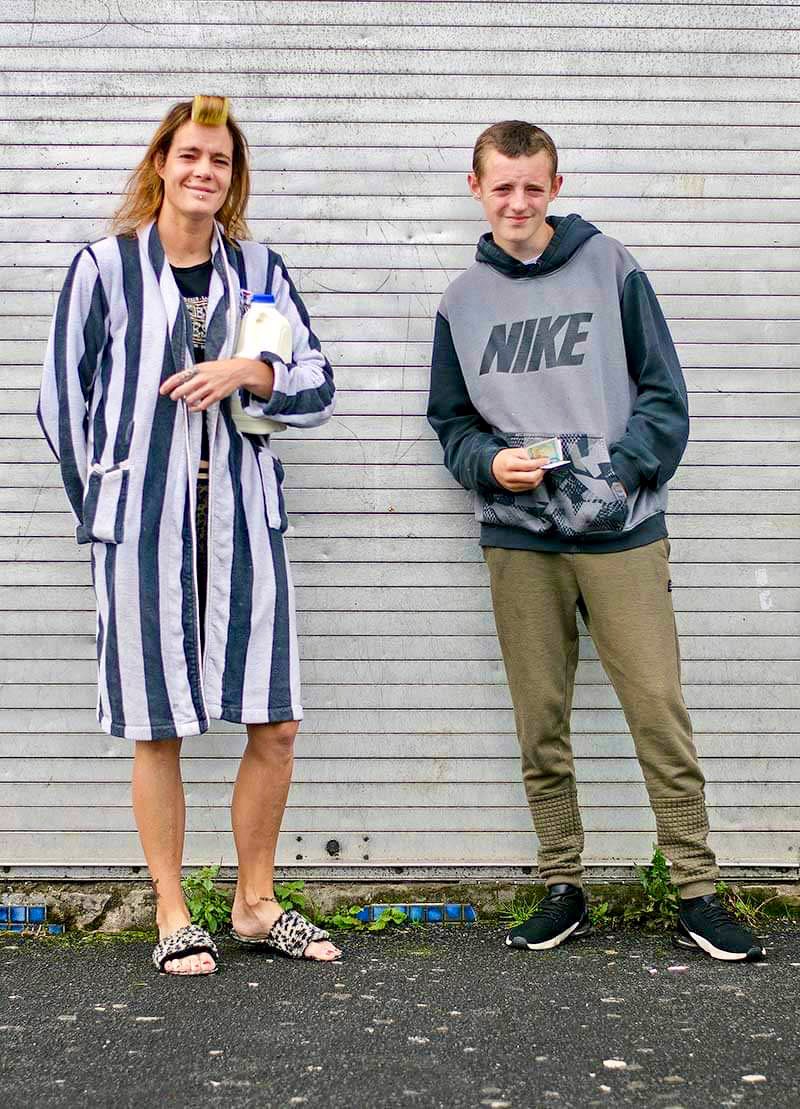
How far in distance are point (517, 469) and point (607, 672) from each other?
0.64 metres

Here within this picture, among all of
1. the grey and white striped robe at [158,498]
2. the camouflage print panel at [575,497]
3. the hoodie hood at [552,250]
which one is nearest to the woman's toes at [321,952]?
the grey and white striped robe at [158,498]

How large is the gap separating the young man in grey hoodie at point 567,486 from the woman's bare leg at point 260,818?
2.28ft

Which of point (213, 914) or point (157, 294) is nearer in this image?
point (157, 294)

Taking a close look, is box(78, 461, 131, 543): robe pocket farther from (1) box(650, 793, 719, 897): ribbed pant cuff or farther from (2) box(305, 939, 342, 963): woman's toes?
(1) box(650, 793, 719, 897): ribbed pant cuff

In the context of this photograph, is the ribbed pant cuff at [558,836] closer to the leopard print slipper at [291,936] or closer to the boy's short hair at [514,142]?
the leopard print slipper at [291,936]

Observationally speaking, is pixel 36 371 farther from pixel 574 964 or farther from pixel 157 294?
pixel 574 964

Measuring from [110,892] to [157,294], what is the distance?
185 centimetres

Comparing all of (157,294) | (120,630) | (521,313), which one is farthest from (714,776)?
(157,294)

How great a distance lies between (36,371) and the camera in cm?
396

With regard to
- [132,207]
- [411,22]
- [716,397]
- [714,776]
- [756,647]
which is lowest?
[714,776]

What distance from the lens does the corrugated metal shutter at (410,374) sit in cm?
394

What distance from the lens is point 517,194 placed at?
355 centimetres

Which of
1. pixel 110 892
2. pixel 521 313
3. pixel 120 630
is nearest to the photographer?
pixel 120 630

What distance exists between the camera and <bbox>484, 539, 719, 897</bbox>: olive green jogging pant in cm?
350
